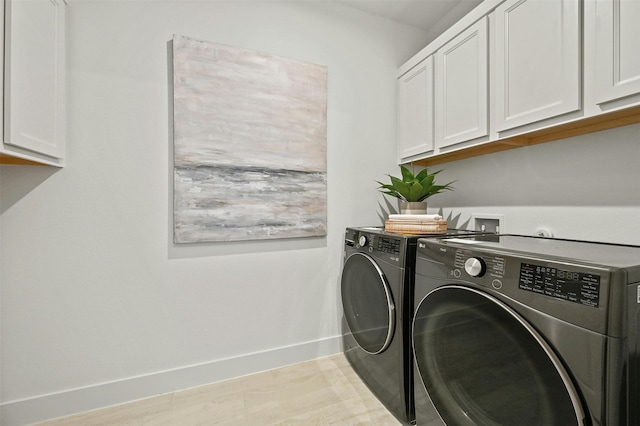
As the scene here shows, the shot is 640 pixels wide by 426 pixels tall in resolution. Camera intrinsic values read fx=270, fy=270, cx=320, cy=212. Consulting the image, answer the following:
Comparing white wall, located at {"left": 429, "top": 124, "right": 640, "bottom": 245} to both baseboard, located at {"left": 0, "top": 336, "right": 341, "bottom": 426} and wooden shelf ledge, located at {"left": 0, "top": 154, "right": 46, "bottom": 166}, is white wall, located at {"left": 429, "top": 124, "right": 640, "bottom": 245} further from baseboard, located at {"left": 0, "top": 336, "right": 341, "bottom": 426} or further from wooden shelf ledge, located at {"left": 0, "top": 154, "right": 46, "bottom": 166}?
wooden shelf ledge, located at {"left": 0, "top": 154, "right": 46, "bottom": 166}

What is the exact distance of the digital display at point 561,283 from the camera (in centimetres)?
66

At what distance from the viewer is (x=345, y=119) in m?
2.02

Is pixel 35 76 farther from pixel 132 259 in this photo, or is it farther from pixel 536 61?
pixel 536 61

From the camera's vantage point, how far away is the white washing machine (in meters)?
0.64

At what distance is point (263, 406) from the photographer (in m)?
1.48

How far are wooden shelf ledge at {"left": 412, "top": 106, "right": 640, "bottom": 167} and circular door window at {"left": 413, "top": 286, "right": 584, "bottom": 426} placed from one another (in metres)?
0.89

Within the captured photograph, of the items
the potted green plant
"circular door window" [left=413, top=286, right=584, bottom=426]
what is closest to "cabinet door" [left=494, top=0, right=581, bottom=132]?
the potted green plant

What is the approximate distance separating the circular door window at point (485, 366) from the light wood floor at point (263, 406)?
1.65 feet

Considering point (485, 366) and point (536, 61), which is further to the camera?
point (536, 61)

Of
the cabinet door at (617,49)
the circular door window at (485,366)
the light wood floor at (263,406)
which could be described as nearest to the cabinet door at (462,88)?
the cabinet door at (617,49)

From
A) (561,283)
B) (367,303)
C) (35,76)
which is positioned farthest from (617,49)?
(35,76)

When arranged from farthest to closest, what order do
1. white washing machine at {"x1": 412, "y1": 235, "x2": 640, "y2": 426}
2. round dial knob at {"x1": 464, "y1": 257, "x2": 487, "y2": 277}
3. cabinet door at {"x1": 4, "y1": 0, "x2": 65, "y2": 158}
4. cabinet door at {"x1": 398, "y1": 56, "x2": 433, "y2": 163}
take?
Result: 1. cabinet door at {"x1": 398, "y1": 56, "x2": 433, "y2": 163}
2. cabinet door at {"x1": 4, "y1": 0, "x2": 65, "y2": 158}
3. round dial knob at {"x1": 464, "y1": 257, "x2": 487, "y2": 277}
4. white washing machine at {"x1": 412, "y1": 235, "x2": 640, "y2": 426}

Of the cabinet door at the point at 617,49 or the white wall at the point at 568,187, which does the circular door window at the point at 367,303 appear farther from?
the cabinet door at the point at 617,49

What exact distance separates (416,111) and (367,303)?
4.55ft
